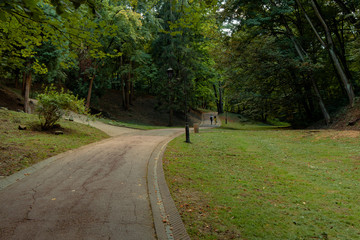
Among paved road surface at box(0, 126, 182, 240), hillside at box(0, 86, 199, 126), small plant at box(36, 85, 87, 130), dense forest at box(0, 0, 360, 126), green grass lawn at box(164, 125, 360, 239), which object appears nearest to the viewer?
paved road surface at box(0, 126, 182, 240)

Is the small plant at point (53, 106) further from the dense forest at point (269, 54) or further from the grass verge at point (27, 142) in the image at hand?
the dense forest at point (269, 54)

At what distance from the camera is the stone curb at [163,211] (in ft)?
10.9

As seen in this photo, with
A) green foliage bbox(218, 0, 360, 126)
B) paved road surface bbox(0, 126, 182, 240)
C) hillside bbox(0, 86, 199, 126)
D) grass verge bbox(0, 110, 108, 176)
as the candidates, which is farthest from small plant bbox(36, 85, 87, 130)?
green foliage bbox(218, 0, 360, 126)

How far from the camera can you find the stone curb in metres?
3.31

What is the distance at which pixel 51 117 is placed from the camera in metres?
11.5

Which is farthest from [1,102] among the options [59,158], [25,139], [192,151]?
[192,151]

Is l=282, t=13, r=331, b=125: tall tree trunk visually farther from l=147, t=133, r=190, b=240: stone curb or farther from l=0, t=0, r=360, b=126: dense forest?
l=147, t=133, r=190, b=240: stone curb

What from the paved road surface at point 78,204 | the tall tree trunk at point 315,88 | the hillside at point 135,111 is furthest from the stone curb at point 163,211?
the hillside at point 135,111

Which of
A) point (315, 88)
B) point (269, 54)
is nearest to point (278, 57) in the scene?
point (269, 54)

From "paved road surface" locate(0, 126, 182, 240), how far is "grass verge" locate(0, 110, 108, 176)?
774 mm

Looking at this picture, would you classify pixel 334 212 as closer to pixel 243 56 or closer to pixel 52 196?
pixel 52 196

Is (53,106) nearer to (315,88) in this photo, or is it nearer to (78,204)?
(78,204)

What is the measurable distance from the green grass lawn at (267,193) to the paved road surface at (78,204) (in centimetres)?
91

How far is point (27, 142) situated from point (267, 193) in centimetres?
954
